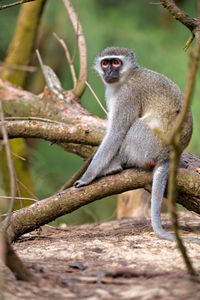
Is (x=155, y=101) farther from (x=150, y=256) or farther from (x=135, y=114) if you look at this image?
(x=150, y=256)

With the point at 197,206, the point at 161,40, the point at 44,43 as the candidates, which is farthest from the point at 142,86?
the point at 44,43

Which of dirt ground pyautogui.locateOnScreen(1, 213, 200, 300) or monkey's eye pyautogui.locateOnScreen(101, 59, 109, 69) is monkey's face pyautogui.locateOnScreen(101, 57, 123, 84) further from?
dirt ground pyautogui.locateOnScreen(1, 213, 200, 300)

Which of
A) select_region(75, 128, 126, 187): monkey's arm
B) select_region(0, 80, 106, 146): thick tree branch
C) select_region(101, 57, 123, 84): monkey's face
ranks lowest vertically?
select_region(75, 128, 126, 187): monkey's arm

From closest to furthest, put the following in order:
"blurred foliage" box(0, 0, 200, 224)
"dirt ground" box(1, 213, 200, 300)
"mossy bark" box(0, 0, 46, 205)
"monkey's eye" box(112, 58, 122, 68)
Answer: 1. "dirt ground" box(1, 213, 200, 300)
2. "monkey's eye" box(112, 58, 122, 68)
3. "mossy bark" box(0, 0, 46, 205)
4. "blurred foliage" box(0, 0, 200, 224)

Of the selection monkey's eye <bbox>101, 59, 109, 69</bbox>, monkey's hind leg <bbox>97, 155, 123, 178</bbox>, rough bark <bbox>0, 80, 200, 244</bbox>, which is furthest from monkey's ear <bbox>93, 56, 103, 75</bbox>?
monkey's hind leg <bbox>97, 155, 123, 178</bbox>

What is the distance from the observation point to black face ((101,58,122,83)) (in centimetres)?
461

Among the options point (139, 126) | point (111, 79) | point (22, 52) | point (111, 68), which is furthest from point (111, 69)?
point (22, 52)

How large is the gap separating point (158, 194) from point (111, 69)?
1.47 meters

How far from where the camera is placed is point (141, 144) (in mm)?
4238

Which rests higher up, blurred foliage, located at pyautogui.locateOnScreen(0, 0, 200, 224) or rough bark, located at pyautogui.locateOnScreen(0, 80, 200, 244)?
blurred foliage, located at pyautogui.locateOnScreen(0, 0, 200, 224)

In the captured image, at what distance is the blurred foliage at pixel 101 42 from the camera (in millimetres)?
7391

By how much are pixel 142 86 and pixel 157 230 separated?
56.2 inches

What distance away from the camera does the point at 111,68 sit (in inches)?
185

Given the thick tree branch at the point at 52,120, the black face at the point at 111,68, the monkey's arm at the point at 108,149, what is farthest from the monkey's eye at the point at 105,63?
the monkey's arm at the point at 108,149
